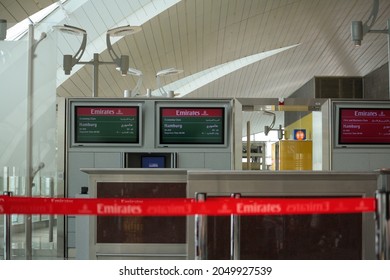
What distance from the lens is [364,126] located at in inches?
425

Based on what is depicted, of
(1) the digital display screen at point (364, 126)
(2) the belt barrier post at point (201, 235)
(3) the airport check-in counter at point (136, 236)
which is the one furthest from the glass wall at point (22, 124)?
(1) the digital display screen at point (364, 126)

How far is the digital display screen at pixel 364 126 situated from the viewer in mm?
10664

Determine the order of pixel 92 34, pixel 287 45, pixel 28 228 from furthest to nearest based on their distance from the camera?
pixel 287 45
pixel 92 34
pixel 28 228

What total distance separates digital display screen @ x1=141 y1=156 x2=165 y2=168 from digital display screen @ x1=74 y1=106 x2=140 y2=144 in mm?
344

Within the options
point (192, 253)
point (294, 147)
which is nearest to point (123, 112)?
point (192, 253)

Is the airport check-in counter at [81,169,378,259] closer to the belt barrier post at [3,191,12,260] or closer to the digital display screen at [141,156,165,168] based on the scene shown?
the belt barrier post at [3,191,12,260]

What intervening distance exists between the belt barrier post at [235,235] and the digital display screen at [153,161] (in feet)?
16.3

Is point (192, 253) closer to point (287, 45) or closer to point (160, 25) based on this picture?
point (160, 25)

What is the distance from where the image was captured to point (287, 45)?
22.0 metres

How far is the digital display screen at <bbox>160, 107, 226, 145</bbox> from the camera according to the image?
10531 millimetres

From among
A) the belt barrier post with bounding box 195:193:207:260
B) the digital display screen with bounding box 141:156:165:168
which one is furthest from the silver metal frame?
the digital display screen with bounding box 141:156:165:168

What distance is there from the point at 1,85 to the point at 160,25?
1085 centimetres

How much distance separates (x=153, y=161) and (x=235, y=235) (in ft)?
16.8

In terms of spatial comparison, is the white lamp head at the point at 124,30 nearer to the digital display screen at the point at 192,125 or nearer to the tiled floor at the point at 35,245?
the digital display screen at the point at 192,125
